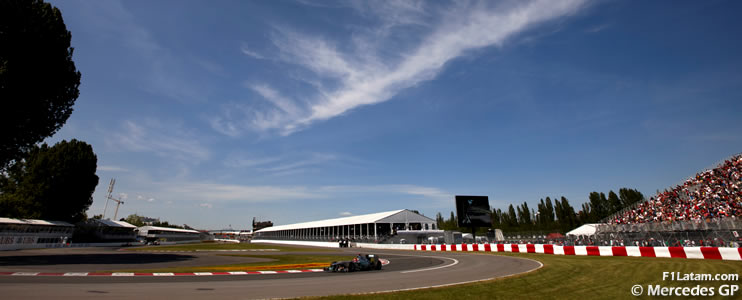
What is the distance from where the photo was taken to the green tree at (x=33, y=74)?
2303 centimetres

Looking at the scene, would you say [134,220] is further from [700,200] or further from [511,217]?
[700,200]

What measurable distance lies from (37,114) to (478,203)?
4541cm

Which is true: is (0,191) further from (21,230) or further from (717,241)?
(717,241)

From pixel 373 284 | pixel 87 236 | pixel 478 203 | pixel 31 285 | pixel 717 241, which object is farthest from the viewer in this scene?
pixel 87 236

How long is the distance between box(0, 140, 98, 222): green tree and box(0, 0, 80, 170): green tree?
39.9 m

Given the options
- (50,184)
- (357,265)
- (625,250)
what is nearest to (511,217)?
(625,250)

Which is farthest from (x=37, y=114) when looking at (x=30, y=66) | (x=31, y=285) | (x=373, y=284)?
(x=373, y=284)

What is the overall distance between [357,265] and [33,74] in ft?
91.5

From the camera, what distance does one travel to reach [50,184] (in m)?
62.4

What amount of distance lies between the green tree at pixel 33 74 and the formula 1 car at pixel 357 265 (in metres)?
25.1

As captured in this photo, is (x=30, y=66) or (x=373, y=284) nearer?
(x=373, y=284)

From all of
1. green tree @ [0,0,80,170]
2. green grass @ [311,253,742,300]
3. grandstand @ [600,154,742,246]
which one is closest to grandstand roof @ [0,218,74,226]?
green tree @ [0,0,80,170]

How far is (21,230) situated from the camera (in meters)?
52.1

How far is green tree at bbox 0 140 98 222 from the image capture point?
6047cm
